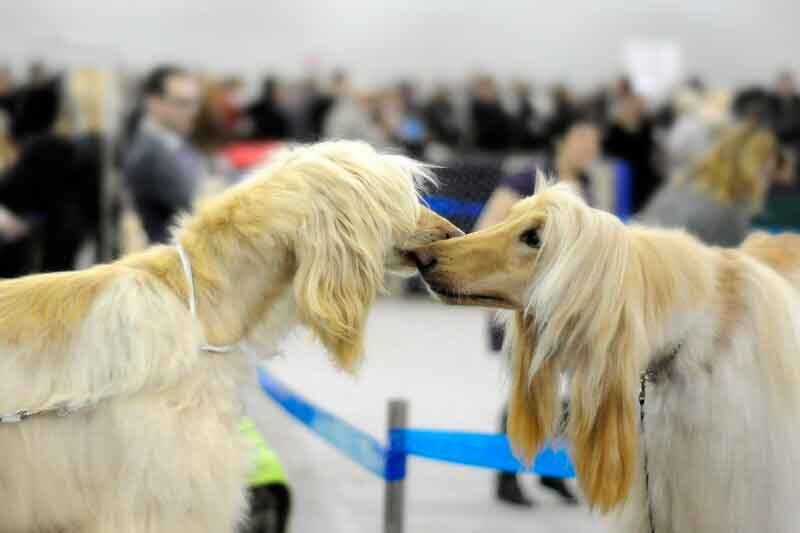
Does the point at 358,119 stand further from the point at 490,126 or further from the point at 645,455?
the point at 645,455

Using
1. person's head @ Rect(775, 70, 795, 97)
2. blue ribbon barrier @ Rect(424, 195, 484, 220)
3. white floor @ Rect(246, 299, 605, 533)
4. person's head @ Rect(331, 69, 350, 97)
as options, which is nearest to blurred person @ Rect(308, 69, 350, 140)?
person's head @ Rect(331, 69, 350, 97)

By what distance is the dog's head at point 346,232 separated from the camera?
8.27 feet

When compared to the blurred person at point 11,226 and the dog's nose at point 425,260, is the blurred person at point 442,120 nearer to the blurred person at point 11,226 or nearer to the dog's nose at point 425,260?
the blurred person at point 11,226

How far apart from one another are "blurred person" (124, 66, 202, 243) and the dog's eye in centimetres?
300

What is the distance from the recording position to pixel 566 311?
7.61 feet

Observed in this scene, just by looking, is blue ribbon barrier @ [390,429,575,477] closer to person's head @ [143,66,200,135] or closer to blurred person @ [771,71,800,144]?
person's head @ [143,66,200,135]

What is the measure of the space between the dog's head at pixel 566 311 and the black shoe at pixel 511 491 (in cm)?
238

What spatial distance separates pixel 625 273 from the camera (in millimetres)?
2316

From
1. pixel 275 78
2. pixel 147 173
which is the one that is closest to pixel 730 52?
pixel 275 78

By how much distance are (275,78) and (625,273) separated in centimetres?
1173

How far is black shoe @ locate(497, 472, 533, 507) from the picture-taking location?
486 centimetres

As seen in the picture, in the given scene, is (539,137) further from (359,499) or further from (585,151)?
(359,499)

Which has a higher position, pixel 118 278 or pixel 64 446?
pixel 118 278

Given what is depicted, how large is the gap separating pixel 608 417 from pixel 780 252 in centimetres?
84
